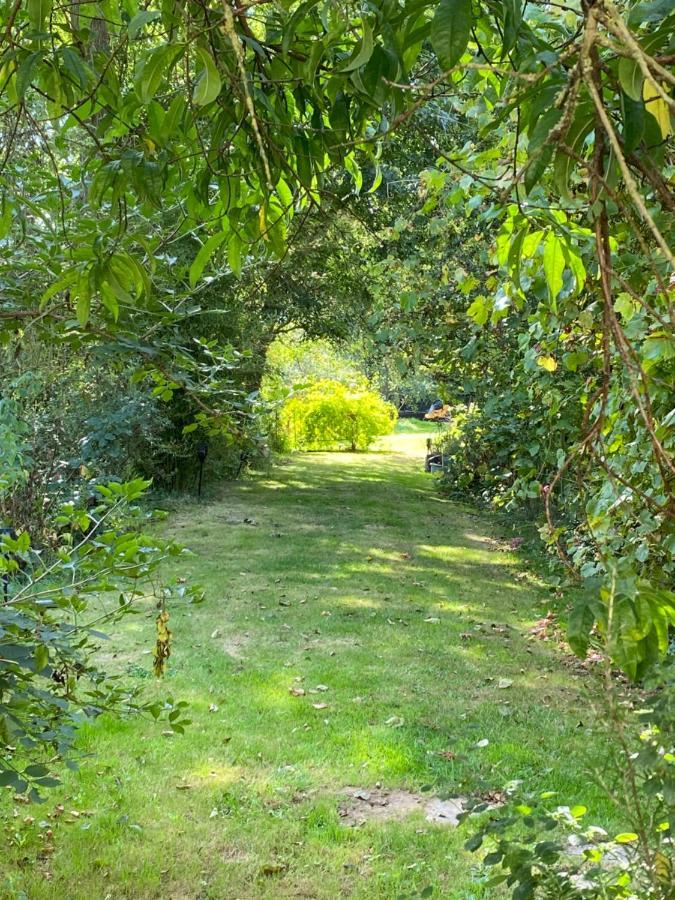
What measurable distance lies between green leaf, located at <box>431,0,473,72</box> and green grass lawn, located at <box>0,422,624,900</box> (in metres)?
1.10

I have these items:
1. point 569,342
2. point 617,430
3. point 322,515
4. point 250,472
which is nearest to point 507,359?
point 569,342

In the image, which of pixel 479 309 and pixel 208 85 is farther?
pixel 479 309

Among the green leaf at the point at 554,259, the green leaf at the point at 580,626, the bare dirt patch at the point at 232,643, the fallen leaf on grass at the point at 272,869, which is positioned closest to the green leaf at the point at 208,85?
the green leaf at the point at 554,259

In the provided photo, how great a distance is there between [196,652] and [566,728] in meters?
2.43

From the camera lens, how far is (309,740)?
3893 mm

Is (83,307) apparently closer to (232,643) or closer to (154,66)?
(154,66)

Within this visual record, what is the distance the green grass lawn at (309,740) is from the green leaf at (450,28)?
1105mm

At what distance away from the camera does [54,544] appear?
19.8 feet

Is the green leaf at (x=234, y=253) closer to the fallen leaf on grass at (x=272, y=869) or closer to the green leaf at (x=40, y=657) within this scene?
the green leaf at (x=40, y=657)

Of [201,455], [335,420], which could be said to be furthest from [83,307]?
[335,420]

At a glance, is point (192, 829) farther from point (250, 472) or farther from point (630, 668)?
point (250, 472)

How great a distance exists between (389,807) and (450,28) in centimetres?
310

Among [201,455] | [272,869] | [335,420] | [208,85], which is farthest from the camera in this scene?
[335,420]

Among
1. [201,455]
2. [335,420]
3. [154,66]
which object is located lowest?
[201,455]
